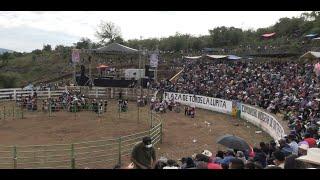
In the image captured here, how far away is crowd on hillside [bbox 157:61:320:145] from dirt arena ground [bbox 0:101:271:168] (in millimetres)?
2025

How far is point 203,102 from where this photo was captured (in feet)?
119

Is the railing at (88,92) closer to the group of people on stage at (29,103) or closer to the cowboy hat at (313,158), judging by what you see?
the group of people on stage at (29,103)

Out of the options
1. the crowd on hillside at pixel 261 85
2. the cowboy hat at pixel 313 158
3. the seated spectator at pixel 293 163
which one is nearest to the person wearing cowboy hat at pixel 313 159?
the cowboy hat at pixel 313 158

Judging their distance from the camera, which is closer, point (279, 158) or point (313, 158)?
point (313, 158)

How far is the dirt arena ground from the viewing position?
869 inches

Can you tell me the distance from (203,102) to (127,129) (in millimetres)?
11440

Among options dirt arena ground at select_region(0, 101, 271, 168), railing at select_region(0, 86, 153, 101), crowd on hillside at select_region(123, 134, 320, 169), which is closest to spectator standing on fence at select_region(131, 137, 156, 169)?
crowd on hillside at select_region(123, 134, 320, 169)

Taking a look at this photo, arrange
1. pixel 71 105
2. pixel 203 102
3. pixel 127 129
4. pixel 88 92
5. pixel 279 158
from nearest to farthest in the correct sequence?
pixel 279 158 < pixel 127 129 < pixel 71 105 < pixel 203 102 < pixel 88 92

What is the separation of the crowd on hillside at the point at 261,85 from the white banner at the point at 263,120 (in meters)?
0.65

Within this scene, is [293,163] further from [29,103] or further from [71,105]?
[29,103]

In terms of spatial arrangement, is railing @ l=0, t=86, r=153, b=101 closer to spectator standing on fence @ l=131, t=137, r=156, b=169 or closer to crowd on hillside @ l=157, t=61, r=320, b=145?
crowd on hillside @ l=157, t=61, r=320, b=145

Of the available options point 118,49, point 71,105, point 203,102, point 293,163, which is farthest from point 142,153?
point 118,49
